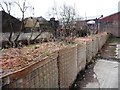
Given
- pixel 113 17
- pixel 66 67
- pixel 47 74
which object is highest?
pixel 113 17

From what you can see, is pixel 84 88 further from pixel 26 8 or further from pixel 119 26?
pixel 119 26

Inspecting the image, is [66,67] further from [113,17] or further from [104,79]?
[113,17]

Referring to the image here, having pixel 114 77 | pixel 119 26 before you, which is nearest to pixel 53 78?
pixel 114 77

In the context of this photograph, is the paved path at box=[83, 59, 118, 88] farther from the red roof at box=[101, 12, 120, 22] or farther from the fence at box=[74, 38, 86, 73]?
the red roof at box=[101, 12, 120, 22]

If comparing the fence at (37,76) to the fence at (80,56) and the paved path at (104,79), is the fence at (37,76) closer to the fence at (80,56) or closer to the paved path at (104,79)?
the paved path at (104,79)

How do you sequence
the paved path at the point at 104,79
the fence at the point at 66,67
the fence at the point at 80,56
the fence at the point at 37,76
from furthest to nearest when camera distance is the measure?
the fence at the point at 80,56, the paved path at the point at 104,79, the fence at the point at 66,67, the fence at the point at 37,76

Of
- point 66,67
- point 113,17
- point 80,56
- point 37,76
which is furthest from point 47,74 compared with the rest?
point 113,17

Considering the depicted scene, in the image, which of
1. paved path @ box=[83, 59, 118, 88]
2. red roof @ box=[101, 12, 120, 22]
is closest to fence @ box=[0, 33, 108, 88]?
paved path @ box=[83, 59, 118, 88]

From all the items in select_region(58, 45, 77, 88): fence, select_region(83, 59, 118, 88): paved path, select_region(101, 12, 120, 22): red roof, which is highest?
select_region(101, 12, 120, 22): red roof

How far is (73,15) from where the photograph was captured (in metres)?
18.0

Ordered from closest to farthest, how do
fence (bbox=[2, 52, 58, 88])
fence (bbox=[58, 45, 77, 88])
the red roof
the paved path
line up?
fence (bbox=[2, 52, 58, 88]), fence (bbox=[58, 45, 77, 88]), the paved path, the red roof

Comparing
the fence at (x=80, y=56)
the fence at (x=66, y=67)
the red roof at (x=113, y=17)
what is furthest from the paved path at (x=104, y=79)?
the red roof at (x=113, y=17)

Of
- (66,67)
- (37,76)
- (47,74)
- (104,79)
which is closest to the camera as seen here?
(37,76)

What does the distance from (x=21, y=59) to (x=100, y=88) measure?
278 cm
